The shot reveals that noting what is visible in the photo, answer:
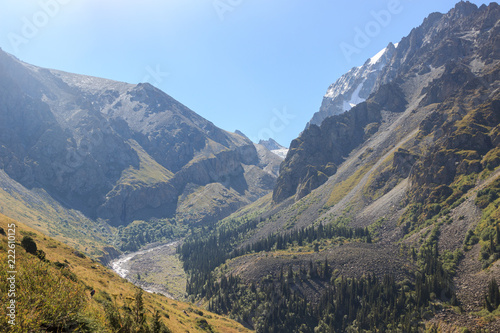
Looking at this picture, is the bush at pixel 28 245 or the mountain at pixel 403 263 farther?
the mountain at pixel 403 263

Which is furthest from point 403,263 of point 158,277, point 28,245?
point 158,277

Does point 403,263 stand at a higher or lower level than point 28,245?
lower

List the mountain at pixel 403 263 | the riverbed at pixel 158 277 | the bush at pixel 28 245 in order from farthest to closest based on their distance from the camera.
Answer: the riverbed at pixel 158 277 → the mountain at pixel 403 263 → the bush at pixel 28 245

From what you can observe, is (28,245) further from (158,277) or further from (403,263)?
(158,277)

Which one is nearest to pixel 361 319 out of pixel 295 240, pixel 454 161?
pixel 295 240

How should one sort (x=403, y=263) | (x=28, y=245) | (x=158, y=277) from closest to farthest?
(x=28, y=245) → (x=403, y=263) → (x=158, y=277)

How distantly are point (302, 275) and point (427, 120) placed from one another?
524 ft

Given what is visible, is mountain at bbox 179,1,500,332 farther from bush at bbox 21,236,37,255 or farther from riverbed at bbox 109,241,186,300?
bush at bbox 21,236,37,255

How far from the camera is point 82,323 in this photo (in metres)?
17.1

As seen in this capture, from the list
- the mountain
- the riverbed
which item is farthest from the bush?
the riverbed

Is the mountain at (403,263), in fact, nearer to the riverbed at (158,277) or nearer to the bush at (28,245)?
the riverbed at (158,277)

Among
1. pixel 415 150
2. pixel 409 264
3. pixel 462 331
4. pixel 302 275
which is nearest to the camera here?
pixel 462 331

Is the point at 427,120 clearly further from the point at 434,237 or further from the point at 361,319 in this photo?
the point at 361,319

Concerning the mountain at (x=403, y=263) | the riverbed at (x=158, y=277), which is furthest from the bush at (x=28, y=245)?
the riverbed at (x=158, y=277)
